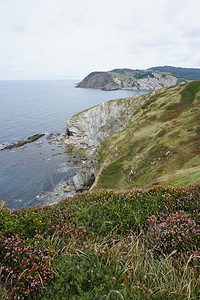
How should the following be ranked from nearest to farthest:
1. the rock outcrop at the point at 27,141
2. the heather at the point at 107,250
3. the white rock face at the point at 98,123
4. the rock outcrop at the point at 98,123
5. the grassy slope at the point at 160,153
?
the heather at the point at 107,250
the grassy slope at the point at 160,153
the rock outcrop at the point at 27,141
the rock outcrop at the point at 98,123
the white rock face at the point at 98,123

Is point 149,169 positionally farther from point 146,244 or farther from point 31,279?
point 31,279

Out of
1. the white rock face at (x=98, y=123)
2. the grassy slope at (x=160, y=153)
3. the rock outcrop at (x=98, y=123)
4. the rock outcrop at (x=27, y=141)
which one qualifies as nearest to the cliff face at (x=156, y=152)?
the grassy slope at (x=160, y=153)

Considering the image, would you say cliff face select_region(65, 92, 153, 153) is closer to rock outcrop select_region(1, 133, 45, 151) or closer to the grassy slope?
rock outcrop select_region(1, 133, 45, 151)

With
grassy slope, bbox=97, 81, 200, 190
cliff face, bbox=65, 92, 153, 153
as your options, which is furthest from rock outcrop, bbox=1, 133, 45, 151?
grassy slope, bbox=97, 81, 200, 190

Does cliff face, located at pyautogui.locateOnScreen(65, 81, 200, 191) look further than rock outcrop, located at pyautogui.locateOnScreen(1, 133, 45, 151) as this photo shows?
No

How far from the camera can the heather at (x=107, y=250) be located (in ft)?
16.8

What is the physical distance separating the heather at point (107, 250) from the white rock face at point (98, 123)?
249 ft

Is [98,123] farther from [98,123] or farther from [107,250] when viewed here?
[107,250]

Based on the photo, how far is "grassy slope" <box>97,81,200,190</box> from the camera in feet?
78.8

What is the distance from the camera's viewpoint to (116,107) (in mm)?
97188

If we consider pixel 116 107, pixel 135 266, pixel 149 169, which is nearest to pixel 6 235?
pixel 135 266

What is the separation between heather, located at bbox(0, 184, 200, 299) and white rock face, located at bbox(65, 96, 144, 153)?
75952 mm

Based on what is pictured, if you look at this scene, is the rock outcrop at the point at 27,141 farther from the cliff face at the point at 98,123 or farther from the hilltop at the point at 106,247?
the hilltop at the point at 106,247

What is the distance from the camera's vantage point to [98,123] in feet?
332
